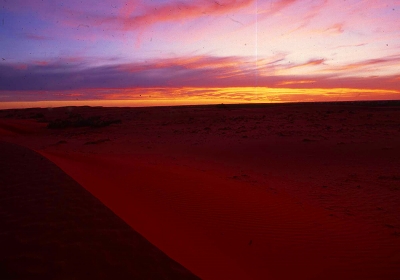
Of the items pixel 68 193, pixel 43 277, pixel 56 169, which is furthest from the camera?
pixel 56 169

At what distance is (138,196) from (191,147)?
10.2 metres

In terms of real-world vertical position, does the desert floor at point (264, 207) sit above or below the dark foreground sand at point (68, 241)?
below

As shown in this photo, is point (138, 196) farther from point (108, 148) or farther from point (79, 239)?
point (108, 148)

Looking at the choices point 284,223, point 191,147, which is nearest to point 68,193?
point 284,223

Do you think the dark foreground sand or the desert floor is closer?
A: the dark foreground sand

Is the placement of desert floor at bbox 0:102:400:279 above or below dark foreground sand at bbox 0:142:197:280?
below

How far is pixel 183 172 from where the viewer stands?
11.0m

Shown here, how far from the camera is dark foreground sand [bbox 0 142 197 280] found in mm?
3611

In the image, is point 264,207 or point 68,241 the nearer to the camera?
point 68,241

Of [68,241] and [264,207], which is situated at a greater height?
[68,241]

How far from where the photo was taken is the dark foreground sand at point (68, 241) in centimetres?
361

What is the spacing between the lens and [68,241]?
4.23 m

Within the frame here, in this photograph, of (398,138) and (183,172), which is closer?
(183,172)

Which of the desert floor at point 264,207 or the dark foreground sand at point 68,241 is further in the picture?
the desert floor at point 264,207
